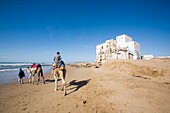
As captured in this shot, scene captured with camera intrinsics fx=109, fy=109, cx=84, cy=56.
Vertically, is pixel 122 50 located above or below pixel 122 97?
above

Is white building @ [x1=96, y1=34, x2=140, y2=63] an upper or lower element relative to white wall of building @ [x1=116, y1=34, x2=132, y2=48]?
lower

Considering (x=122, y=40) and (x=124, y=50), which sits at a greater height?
(x=122, y=40)

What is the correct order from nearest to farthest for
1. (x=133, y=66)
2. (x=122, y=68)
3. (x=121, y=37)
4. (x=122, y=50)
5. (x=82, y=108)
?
(x=82, y=108) < (x=133, y=66) < (x=122, y=68) < (x=122, y=50) < (x=121, y=37)

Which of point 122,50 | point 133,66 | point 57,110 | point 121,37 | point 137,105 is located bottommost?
point 57,110

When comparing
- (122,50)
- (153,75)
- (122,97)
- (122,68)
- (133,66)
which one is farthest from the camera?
(122,50)

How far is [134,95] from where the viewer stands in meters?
5.21

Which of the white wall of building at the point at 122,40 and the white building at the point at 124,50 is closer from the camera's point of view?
the white building at the point at 124,50

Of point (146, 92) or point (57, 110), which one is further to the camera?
point (146, 92)

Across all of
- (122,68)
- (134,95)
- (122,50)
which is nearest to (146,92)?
(134,95)

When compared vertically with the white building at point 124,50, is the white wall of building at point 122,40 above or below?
above

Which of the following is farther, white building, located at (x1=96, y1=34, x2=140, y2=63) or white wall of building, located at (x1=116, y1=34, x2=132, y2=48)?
white wall of building, located at (x1=116, y1=34, x2=132, y2=48)

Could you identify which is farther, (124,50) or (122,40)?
(122,40)

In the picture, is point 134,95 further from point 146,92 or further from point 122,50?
point 122,50

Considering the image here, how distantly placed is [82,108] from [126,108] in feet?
5.97
